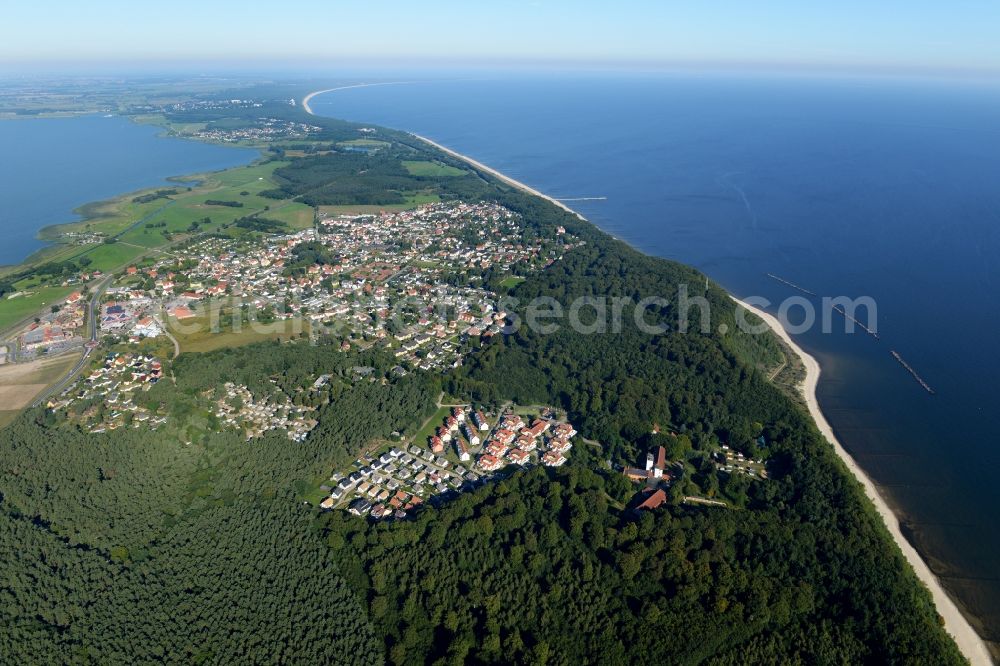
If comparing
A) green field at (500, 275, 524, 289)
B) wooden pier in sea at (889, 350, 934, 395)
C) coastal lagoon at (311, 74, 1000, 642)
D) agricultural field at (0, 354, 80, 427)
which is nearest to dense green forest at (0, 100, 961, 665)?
agricultural field at (0, 354, 80, 427)

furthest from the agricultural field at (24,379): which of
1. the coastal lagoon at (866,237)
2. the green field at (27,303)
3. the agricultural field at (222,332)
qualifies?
the coastal lagoon at (866,237)

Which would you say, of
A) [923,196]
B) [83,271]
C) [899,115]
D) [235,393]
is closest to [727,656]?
[235,393]

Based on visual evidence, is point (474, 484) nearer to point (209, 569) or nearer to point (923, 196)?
point (209, 569)

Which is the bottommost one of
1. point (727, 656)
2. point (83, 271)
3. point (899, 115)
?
point (727, 656)

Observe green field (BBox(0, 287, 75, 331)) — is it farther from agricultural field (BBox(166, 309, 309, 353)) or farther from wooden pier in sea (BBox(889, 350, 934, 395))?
wooden pier in sea (BBox(889, 350, 934, 395))

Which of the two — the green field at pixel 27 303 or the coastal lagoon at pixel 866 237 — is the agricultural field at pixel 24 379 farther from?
the coastal lagoon at pixel 866 237

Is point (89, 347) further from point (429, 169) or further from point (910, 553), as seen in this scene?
point (429, 169)
